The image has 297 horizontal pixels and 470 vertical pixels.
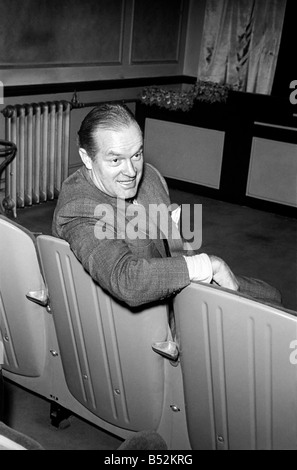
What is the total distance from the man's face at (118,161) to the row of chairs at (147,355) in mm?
266

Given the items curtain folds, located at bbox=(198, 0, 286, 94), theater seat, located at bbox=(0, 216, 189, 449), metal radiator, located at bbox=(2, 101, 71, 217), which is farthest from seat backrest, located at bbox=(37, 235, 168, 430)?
curtain folds, located at bbox=(198, 0, 286, 94)

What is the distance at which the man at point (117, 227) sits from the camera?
165 centimetres

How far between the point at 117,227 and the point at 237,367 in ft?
1.82

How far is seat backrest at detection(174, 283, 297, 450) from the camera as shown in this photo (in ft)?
4.69

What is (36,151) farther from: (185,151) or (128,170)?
(128,170)

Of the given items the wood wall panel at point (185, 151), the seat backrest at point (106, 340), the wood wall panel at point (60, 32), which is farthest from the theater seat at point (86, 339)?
the wood wall panel at point (185, 151)

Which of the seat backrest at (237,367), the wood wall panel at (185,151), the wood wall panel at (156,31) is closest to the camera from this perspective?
the seat backrest at (237,367)

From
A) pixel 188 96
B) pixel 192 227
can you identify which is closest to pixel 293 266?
pixel 192 227

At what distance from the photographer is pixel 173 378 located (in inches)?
69.9

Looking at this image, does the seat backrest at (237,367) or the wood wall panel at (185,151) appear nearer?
the seat backrest at (237,367)

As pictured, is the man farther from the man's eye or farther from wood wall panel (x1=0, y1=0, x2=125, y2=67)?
wood wall panel (x1=0, y1=0, x2=125, y2=67)

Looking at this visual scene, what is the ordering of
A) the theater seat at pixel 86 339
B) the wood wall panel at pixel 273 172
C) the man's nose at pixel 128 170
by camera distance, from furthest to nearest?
the wood wall panel at pixel 273 172 < the man's nose at pixel 128 170 < the theater seat at pixel 86 339

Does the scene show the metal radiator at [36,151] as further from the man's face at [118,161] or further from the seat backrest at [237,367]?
the seat backrest at [237,367]
